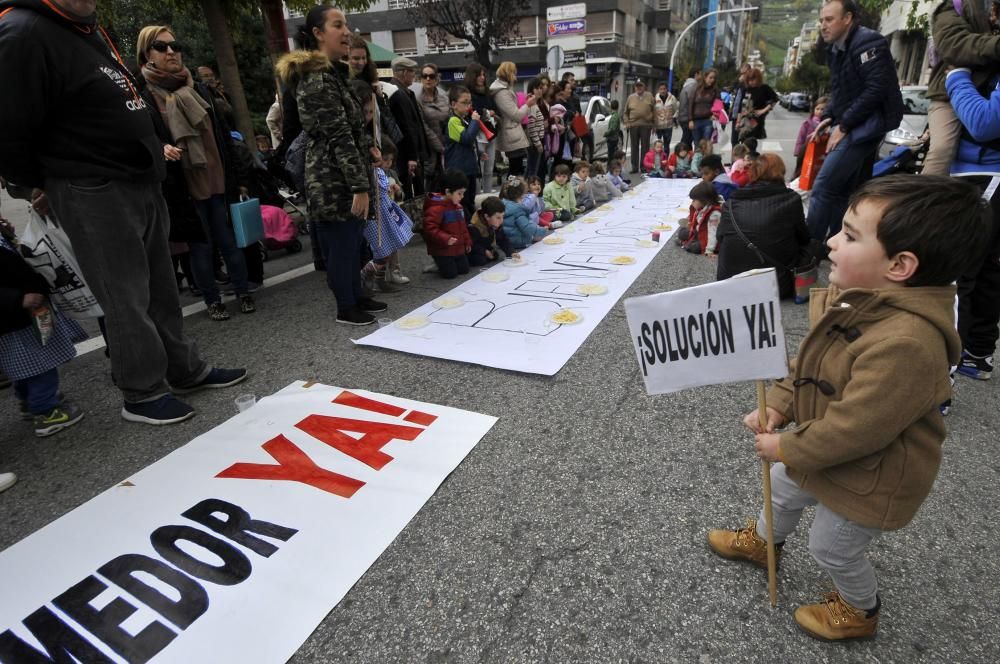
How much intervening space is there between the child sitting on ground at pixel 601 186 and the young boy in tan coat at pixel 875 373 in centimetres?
706

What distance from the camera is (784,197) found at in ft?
12.4

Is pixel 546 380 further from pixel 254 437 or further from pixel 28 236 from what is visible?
pixel 28 236

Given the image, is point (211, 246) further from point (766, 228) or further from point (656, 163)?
point (656, 163)

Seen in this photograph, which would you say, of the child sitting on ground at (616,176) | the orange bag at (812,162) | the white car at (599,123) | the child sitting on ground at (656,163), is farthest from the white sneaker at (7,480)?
the white car at (599,123)

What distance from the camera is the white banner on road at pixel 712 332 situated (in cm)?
135

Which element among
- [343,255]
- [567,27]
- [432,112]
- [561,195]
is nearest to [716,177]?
[561,195]

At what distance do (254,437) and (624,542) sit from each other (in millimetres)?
1676

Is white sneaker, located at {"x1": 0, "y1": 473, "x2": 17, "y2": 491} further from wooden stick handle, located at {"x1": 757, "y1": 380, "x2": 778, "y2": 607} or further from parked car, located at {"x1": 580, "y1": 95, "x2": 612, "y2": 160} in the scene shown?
parked car, located at {"x1": 580, "y1": 95, "x2": 612, "y2": 160}

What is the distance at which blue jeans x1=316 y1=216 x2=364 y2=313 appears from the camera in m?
3.56

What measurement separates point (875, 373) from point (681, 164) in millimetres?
10350

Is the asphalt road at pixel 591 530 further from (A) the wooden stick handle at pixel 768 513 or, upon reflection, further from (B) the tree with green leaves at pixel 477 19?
(B) the tree with green leaves at pixel 477 19

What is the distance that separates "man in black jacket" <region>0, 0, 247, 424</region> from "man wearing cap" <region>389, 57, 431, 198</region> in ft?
9.80

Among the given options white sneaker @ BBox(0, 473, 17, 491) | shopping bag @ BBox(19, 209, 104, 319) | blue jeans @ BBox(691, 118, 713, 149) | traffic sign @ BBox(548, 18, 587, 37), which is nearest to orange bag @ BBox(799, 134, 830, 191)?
blue jeans @ BBox(691, 118, 713, 149)

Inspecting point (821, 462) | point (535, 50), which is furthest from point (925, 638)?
point (535, 50)
